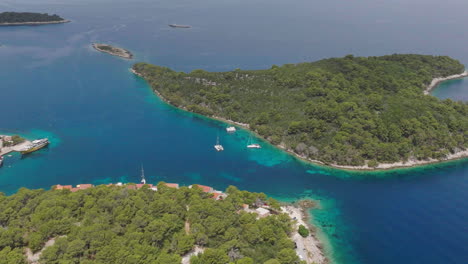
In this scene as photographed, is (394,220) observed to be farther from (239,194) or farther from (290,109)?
(290,109)

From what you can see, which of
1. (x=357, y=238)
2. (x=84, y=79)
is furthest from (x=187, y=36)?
(x=357, y=238)

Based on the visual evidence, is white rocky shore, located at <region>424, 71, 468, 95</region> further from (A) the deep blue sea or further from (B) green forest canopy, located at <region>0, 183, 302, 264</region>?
(B) green forest canopy, located at <region>0, 183, 302, 264</region>

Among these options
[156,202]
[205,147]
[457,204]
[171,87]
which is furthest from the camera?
[171,87]

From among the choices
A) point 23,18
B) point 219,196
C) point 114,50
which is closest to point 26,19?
point 23,18

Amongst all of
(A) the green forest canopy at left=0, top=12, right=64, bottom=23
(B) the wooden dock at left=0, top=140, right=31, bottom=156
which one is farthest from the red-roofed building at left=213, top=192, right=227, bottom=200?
(A) the green forest canopy at left=0, top=12, right=64, bottom=23

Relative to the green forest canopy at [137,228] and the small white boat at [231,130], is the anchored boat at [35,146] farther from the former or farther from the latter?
the small white boat at [231,130]

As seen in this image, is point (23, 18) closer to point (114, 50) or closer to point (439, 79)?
point (114, 50)

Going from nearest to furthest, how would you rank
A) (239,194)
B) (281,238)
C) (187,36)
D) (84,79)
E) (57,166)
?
(281,238)
(239,194)
(57,166)
(84,79)
(187,36)
